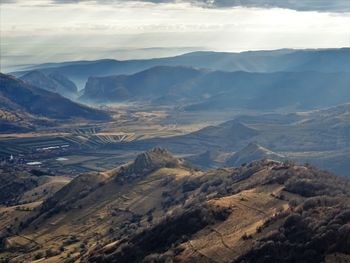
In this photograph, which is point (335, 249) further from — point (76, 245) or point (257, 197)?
point (76, 245)

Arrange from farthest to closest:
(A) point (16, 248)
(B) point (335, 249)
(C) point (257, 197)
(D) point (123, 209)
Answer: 1. (D) point (123, 209)
2. (A) point (16, 248)
3. (C) point (257, 197)
4. (B) point (335, 249)

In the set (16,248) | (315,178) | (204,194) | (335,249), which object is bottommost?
(16,248)

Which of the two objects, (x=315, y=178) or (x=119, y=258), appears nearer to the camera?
(x=119, y=258)

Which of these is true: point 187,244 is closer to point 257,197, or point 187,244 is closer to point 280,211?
point 280,211

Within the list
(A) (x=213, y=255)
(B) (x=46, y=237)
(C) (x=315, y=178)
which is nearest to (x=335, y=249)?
(A) (x=213, y=255)

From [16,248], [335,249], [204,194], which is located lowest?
[16,248]

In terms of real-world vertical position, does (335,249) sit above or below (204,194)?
above

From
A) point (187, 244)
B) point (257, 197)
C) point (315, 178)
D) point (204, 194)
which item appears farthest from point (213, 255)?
point (204, 194)

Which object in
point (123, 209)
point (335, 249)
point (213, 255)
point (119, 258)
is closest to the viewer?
point (335, 249)

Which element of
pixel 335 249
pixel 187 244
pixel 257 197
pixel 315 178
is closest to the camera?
pixel 335 249
